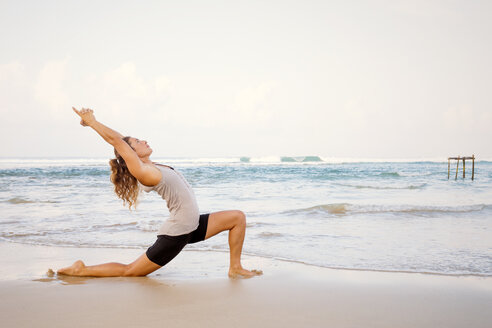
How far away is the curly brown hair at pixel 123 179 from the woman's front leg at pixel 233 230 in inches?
31.8

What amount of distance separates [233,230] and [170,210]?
0.72 meters

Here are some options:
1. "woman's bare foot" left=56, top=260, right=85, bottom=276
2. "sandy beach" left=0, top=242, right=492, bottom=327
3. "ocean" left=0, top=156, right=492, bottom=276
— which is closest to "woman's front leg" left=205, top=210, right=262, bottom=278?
"sandy beach" left=0, top=242, right=492, bottom=327

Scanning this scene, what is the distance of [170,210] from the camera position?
13.3 feet

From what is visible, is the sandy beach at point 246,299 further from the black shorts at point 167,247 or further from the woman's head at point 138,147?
the woman's head at point 138,147

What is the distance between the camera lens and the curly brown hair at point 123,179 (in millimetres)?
3949

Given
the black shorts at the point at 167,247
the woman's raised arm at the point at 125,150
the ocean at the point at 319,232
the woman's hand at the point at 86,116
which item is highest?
the woman's hand at the point at 86,116

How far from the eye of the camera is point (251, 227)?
24.5ft

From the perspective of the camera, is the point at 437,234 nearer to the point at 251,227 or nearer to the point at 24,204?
the point at 251,227

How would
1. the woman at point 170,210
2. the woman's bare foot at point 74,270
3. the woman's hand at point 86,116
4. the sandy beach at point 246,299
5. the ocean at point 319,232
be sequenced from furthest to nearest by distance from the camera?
the ocean at point 319,232, the woman's bare foot at point 74,270, the woman at point 170,210, the woman's hand at point 86,116, the sandy beach at point 246,299

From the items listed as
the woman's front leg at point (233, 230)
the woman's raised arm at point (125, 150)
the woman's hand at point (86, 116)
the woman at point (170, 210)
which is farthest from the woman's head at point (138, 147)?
the woman's front leg at point (233, 230)

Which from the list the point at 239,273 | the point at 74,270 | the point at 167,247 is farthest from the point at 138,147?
the point at 239,273

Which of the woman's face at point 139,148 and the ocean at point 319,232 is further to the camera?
the ocean at point 319,232

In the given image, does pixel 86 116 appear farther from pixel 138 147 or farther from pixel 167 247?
pixel 167 247

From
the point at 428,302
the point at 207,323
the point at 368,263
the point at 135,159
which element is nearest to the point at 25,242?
the point at 135,159
